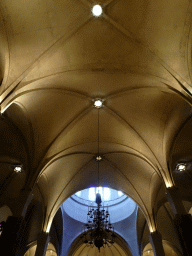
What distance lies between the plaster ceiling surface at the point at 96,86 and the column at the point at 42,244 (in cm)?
114

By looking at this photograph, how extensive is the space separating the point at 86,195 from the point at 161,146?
12556 millimetres

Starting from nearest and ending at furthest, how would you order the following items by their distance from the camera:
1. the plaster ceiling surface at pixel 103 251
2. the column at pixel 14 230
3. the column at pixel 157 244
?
the column at pixel 14 230, the column at pixel 157 244, the plaster ceiling surface at pixel 103 251

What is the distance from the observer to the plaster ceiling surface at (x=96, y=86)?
6.75m

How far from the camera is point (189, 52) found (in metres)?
7.01

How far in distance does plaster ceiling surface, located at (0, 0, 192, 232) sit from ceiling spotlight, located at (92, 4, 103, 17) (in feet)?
0.55

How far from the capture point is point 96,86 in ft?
29.4

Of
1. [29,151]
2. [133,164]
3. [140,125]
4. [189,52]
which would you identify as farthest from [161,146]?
[29,151]

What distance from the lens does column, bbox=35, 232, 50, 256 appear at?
9250mm

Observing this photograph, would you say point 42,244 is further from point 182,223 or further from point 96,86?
point 96,86

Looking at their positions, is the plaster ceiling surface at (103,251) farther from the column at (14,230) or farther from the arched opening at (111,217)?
the column at (14,230)

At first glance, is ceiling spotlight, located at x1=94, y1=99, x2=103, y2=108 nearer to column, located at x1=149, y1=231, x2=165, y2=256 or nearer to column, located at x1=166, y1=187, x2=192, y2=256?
column, located at x1=166, y1=187, x2=192, y2=256

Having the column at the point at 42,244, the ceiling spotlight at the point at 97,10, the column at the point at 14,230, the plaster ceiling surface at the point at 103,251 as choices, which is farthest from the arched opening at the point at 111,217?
the ceiling spotlight at the point at 97,10

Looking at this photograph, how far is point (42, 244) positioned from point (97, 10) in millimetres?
9869

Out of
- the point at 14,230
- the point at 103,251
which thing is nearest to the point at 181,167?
the point at 14,230
